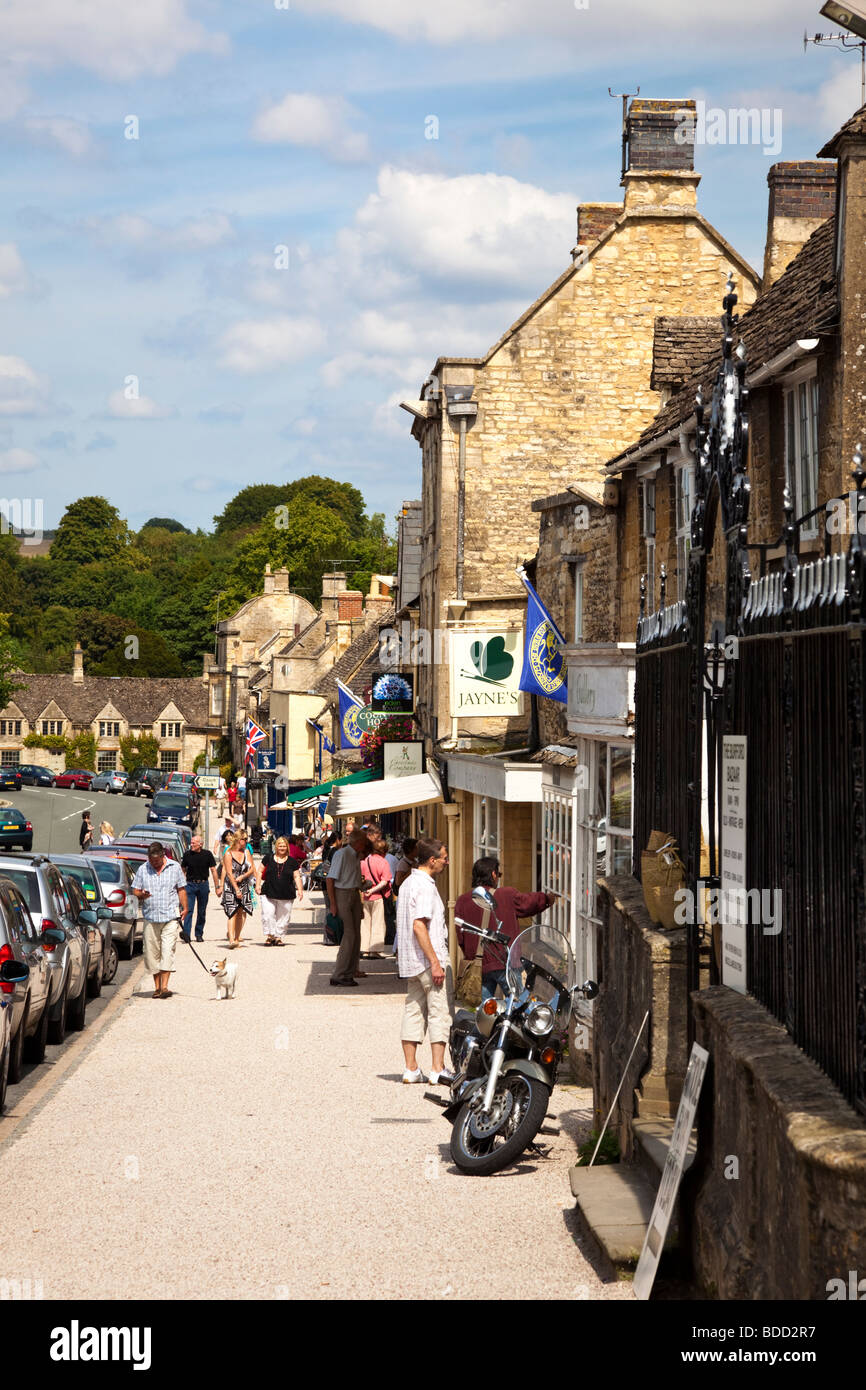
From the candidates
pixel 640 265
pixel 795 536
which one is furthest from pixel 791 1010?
pixel 640 265

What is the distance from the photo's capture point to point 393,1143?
10.8 meters

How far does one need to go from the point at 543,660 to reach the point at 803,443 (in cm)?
486

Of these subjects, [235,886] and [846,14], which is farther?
[235,886]

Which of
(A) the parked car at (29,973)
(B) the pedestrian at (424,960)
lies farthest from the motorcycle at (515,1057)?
(A) the parked car at (29,973)

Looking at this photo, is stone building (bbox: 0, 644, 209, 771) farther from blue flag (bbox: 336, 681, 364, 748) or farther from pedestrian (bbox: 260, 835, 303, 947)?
pedestrian (bbox: 260, 835, 303, 947)

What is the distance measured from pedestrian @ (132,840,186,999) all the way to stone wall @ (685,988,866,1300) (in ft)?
41.5

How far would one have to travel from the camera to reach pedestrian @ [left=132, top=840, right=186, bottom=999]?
62.0 feet

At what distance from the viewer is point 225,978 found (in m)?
18.9

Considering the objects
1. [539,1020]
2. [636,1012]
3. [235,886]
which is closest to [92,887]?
[235,886]

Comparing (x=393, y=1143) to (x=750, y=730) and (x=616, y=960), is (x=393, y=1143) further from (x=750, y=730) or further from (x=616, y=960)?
(x=750, y=730)

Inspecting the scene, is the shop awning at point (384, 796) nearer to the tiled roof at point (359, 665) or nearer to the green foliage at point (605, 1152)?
the green foliage at point (605, 1152)

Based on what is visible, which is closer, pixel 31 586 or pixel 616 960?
pixel 616 960

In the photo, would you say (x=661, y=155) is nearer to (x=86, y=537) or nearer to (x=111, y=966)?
(x=111, y=966)

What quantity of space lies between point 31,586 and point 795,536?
158 meters
